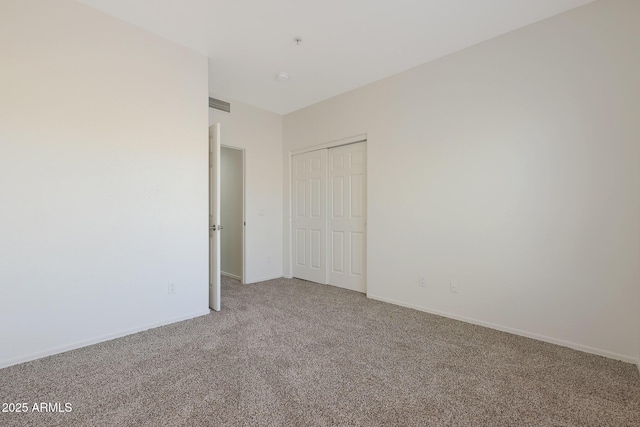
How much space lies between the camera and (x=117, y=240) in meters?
2.53

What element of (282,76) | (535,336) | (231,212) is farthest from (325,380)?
(231,212)

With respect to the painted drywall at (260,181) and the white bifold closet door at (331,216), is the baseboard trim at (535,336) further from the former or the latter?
the painted drywall at (260,181)

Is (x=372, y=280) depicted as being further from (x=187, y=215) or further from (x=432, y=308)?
(x=187, y=215)

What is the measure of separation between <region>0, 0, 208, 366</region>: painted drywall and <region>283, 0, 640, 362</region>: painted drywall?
224cm

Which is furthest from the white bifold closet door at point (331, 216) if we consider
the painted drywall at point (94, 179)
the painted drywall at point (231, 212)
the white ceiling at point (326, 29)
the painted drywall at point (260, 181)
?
the painted drywall at point (94, 179)

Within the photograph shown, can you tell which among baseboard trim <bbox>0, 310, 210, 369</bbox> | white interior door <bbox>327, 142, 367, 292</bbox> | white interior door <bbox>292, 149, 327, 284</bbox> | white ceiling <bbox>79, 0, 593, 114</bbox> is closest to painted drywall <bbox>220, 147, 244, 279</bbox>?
white interior door <bbox>292, 149, 327, 284</bbox>

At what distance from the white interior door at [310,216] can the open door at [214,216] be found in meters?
1.65

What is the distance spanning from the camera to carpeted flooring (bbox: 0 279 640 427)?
5.07 ft

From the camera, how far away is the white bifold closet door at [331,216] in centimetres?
403

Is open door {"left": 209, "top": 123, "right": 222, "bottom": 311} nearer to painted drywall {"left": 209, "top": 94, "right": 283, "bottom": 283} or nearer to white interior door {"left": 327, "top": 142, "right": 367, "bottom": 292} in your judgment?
painted drywall {"left": 209, "top": 94, "right": 283, "bottom": 283}

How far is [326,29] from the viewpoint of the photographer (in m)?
2.62

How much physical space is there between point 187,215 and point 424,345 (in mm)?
2527

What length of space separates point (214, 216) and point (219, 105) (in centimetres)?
176

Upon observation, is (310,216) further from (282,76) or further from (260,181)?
(282,76)
